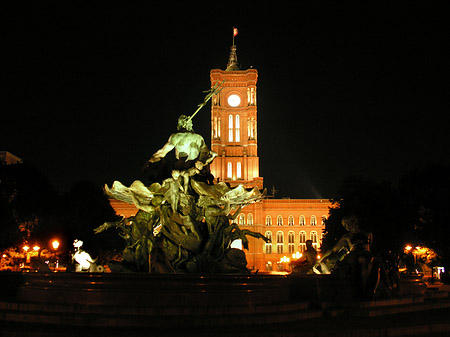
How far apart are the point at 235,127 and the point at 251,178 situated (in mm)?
10644

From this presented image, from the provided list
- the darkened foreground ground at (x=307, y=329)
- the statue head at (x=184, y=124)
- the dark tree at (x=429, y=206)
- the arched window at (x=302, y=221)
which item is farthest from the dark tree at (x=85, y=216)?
the arched window at (x=302, y=221)

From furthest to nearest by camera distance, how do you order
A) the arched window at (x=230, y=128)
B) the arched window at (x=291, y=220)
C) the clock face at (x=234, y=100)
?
1. the clock face at (x=234, y=100)
2. the arched window at (x=230, y=128)
3. the arched window at (x=291, y=220)

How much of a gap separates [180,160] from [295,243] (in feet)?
247

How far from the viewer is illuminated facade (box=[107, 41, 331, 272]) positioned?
8669cm

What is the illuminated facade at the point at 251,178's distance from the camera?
86688 mm

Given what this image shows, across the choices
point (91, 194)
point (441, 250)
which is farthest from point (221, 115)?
point (441, 250)

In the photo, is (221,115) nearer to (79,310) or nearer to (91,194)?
(91,194)

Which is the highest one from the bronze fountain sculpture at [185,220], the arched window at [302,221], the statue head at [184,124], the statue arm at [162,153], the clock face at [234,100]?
the clock face at [234,100]

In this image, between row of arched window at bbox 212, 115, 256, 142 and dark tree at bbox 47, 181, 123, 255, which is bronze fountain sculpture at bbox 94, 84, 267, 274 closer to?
dark tree at bbox 47, 181, 123, 255

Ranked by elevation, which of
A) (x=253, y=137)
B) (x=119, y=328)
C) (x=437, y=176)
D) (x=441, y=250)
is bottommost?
(x=119, y=328)

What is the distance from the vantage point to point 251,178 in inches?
3521

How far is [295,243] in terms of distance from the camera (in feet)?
290

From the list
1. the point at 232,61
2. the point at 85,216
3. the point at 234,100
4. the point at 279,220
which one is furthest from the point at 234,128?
the point at 85,216

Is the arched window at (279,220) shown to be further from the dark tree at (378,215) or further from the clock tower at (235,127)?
the dark tree at (378,215)
